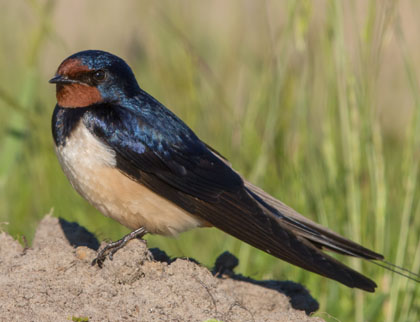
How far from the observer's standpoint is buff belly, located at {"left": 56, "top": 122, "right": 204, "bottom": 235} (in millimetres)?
3412

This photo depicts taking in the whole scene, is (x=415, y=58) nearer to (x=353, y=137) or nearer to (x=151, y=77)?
(x=151, y=77)

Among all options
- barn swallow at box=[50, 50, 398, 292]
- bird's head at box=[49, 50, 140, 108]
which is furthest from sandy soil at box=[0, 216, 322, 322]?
bird's head at box=[49, 50, 140, 108]

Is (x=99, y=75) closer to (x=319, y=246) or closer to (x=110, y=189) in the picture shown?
(x=110, y=189)

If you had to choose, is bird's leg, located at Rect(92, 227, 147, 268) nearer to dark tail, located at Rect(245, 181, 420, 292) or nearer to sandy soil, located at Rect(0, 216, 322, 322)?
sandy soil, located at Rect(0, 216, 322, 322)

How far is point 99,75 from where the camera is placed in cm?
367

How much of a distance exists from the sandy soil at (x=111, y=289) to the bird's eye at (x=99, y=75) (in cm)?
72

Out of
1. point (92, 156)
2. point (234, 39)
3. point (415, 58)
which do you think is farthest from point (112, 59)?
point (415, 58)

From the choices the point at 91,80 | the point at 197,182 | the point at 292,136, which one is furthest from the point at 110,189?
the point at 292,136

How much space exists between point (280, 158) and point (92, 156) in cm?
154

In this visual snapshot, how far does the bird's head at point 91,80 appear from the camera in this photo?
3.61m

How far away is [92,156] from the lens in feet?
11.2

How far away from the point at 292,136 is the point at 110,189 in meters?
1.65

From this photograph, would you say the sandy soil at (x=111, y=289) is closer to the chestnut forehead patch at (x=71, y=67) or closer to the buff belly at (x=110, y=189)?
the buff belly at (x=110, y=189)

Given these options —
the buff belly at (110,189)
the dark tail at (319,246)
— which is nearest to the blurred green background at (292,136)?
the dark tail at (319,246)
